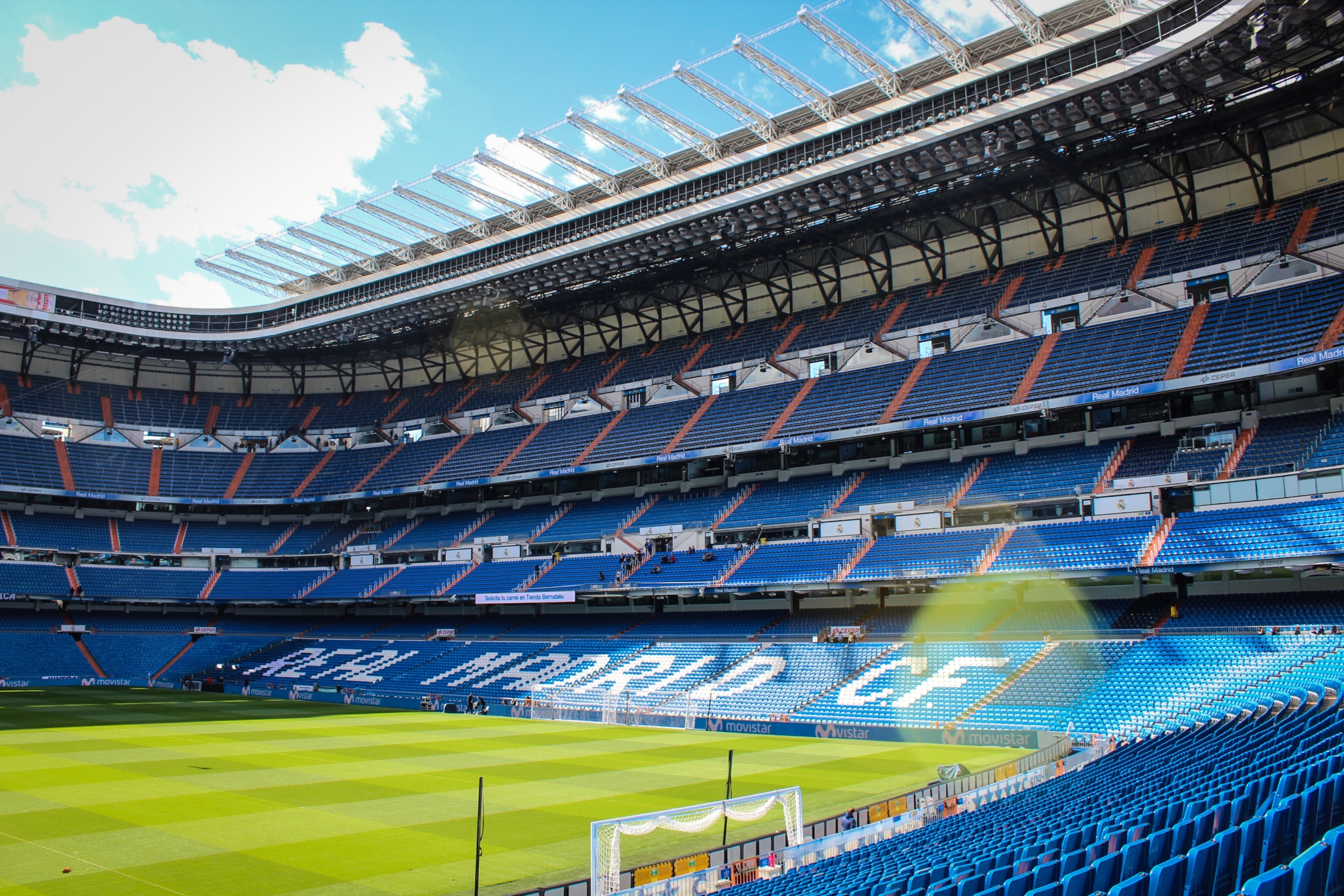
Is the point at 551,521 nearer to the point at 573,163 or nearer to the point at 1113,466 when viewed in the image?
the point at 573,163

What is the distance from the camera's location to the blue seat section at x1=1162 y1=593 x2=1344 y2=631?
3066 centimetres

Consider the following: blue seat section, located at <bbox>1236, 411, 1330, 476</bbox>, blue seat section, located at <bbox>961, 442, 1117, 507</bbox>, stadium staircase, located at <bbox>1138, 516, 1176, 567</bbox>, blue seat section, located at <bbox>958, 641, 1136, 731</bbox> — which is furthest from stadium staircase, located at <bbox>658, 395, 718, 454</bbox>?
blue seat section, located at <bbox>1236, 411, 1330, 476</bbox>

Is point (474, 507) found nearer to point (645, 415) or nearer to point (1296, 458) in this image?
point (645, 415)

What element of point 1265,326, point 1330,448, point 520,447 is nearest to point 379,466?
point 520,447

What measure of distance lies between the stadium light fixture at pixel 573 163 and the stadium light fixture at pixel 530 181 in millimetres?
2044

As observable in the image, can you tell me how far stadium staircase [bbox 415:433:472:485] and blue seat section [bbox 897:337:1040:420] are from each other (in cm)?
3242

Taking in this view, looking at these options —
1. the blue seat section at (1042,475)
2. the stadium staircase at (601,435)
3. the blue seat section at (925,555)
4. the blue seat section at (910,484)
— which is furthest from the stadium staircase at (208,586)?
the blue seat section at (1042,475)

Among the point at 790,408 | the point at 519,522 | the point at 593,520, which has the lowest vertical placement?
the point at 593,520

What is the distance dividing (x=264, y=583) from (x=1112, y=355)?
5526 cm

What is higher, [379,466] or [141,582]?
[379,466]

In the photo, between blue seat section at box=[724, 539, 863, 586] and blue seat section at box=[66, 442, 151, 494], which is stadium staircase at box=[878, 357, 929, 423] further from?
blue seat section at box=[66, 442, 151, 494]

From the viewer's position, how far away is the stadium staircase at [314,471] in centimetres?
6762

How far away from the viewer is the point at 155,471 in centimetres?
6669

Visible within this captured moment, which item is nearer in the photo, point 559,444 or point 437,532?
point 559,444
